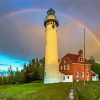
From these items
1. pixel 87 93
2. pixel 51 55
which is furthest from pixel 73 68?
pixel 87 93

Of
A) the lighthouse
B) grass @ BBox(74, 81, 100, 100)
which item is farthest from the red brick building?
grass @ BBox(74, 81, 100, 100)

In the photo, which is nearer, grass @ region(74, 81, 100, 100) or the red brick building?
grass @ region(74, 81, 100, 100)

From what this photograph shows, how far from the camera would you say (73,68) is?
8350 centimetres

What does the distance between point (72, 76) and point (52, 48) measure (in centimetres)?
1749

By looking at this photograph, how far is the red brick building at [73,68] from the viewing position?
8269cm

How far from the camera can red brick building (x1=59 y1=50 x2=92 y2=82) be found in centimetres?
8269

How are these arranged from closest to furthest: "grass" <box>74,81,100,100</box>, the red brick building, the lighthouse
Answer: "grass" <box>74,81,100,100</box>
the lighthouse
the red brick building

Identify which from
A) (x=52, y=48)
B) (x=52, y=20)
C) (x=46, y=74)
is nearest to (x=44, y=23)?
(x=52, y=20)

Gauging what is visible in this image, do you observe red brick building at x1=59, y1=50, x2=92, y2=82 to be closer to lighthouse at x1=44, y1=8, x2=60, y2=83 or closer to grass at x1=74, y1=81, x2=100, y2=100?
lighthouse at x1=44, y1=8, x2=60, y2=83

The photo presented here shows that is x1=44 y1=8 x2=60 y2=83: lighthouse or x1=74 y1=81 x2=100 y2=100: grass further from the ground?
x1=44 y1=8 x2=60 y2=83: lighthouse

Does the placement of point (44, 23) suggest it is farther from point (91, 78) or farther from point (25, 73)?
point (91, 78)

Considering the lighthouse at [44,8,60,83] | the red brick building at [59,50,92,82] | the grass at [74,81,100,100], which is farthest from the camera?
the red brick building at [59,50,92,82]

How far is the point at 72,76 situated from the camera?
82688 millimetres

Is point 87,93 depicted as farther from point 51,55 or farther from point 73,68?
point 73,68
